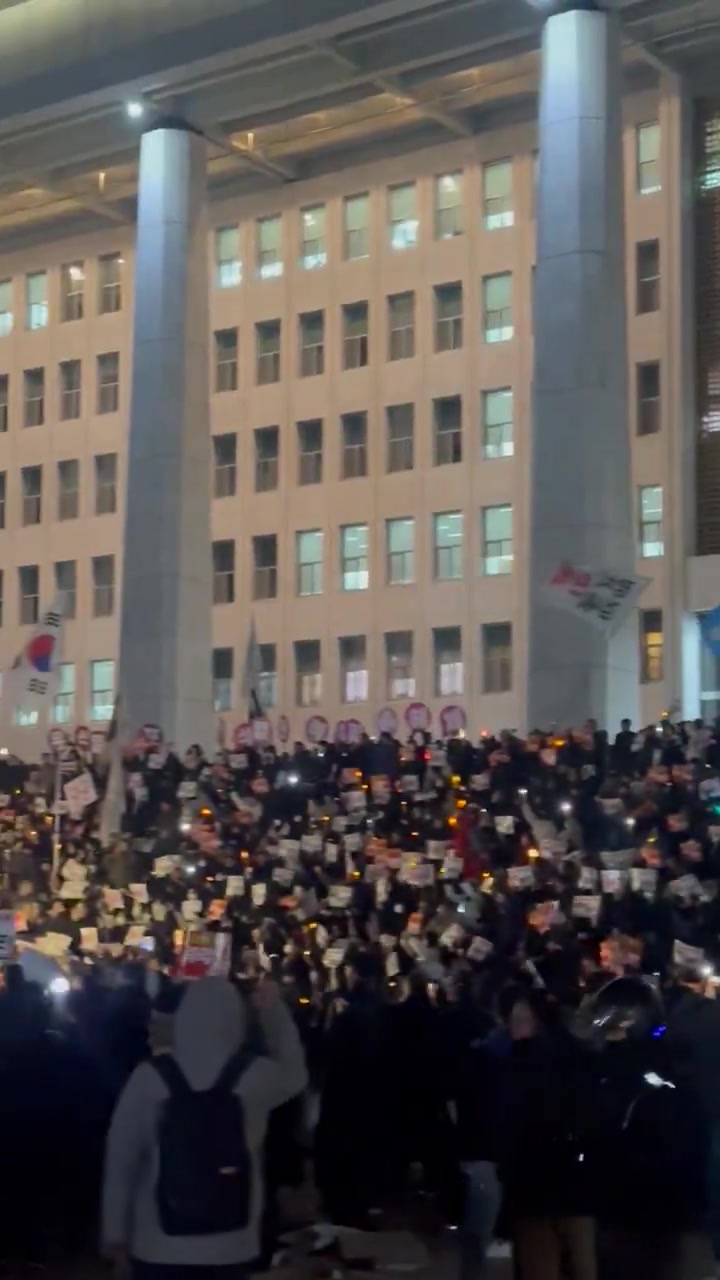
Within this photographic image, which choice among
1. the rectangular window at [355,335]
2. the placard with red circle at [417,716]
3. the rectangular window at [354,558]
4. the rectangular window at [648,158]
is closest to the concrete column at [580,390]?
the placard with red circle at [417,716]

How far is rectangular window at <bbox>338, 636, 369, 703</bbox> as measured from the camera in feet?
141

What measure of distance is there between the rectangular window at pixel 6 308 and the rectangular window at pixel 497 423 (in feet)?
43.8

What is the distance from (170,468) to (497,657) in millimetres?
9701

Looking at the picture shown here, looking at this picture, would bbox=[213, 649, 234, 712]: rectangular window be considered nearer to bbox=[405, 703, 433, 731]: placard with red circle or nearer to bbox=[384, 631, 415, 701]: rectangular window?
bbox=[384, 631, 415, 701]: rectangular window

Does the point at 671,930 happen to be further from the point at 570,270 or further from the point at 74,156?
the point at 74,156

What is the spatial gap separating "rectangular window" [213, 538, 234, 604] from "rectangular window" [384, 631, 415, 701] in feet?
13.6

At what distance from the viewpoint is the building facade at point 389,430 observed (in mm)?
38250

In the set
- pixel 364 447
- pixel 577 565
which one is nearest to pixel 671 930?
pixel 577 565

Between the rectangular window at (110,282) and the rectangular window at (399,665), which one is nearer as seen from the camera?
the rectangular window at (399,665)

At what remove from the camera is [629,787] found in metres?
18.3

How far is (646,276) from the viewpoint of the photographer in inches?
1534

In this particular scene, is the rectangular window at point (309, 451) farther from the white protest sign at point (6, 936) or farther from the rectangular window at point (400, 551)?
the white protest sign at point (6, 936)

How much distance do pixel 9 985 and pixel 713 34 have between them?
27886 mm

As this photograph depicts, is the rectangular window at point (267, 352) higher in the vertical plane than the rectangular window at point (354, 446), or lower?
higher
